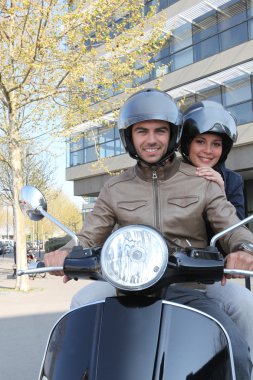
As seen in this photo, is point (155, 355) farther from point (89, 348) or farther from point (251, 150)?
point (251, 150)

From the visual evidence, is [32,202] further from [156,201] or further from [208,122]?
[208,122]

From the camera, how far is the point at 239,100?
1748 cm

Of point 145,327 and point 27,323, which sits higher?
point 145,327

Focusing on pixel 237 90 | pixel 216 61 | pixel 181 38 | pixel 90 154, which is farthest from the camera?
pixel 90 154

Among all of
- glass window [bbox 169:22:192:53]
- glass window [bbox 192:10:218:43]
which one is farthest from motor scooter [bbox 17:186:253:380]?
glass window [bbox 169:22:192:53]

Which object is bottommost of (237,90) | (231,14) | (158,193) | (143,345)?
(143,345)

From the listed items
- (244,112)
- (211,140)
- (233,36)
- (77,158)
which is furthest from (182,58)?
(211,140)

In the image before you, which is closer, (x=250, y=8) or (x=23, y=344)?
(x=23, y=344)

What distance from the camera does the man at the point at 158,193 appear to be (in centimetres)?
227

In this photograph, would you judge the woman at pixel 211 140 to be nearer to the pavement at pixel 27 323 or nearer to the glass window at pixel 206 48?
the pavement at pixel 27 323

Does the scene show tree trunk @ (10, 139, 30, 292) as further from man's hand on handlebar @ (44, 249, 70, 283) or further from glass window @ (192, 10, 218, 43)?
glass window @ (192, 10, 218, 43)

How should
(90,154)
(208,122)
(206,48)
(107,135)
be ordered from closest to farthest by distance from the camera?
(208,122) < (206,48) < (107,135) < (90,154)

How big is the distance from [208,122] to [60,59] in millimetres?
7546

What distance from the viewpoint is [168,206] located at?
2301 mm
